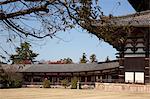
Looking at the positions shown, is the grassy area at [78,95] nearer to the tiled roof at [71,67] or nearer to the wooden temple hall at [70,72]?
the wooden temple hall at [70,72]

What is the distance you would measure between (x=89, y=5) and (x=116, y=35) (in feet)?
2.84

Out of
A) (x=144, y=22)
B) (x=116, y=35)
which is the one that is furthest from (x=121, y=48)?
(x=116, y=35)

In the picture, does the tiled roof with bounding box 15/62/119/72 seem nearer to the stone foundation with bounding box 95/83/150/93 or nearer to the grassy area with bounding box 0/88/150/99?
the grassy area with bounding box 0/88/150/99

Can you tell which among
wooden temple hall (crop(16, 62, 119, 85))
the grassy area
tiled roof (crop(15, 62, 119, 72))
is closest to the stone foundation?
the grassy area

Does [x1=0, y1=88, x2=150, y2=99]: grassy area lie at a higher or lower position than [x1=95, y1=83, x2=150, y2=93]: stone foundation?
lower

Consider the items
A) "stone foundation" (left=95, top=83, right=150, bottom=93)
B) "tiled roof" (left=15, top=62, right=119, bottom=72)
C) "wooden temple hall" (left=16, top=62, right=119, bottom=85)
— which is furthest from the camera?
"tiled roof" (left=15, top=62, right=119, bottom=72)

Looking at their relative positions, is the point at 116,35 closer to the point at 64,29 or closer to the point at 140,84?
the point at 64,29

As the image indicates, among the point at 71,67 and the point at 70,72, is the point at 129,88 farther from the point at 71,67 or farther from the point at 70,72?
the point at 71,67

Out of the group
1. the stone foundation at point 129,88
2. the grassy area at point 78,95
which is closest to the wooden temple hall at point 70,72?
the grassy area at point 78,95

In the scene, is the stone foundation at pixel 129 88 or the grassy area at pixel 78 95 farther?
the stone foundation at pixel 129 88

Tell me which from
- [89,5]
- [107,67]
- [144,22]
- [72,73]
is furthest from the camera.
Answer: [72,73]

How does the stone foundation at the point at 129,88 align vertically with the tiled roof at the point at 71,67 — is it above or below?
below

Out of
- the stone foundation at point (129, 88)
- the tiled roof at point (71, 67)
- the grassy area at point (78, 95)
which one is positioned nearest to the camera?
the grassy area at point (78, 95)

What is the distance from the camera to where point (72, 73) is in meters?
52.6
